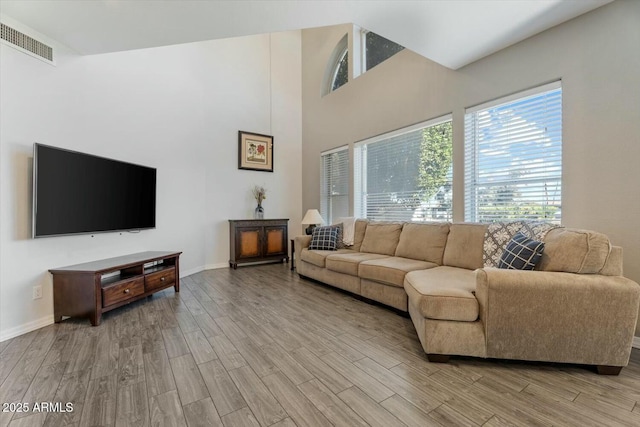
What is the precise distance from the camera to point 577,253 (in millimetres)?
1807

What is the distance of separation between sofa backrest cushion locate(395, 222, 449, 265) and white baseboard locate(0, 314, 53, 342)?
3.64 m

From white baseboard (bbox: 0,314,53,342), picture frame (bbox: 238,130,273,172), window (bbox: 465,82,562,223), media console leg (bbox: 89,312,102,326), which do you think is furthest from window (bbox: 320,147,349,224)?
white baseboard (bbox: 0,314,53,342)

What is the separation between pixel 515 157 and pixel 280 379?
9.86 ft

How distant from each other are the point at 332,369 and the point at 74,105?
3.49m

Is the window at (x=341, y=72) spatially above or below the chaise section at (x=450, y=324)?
above

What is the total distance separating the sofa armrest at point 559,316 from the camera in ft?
5.41

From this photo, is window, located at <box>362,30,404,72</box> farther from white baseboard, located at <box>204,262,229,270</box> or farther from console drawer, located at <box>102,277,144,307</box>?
console drawer, located at <box>102,277,144,307</box>

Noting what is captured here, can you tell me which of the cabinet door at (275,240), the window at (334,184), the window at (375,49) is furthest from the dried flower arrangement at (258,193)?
the window at (375,49)

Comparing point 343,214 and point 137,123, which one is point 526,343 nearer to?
point 343,214

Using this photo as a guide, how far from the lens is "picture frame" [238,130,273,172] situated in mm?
5297

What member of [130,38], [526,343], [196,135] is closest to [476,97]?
[526,343]

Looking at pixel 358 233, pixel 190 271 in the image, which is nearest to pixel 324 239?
pixel 358 233

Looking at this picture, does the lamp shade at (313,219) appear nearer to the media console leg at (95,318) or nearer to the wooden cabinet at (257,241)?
the wooden cabinet at (257,241)

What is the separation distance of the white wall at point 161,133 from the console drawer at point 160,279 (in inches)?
21.3
